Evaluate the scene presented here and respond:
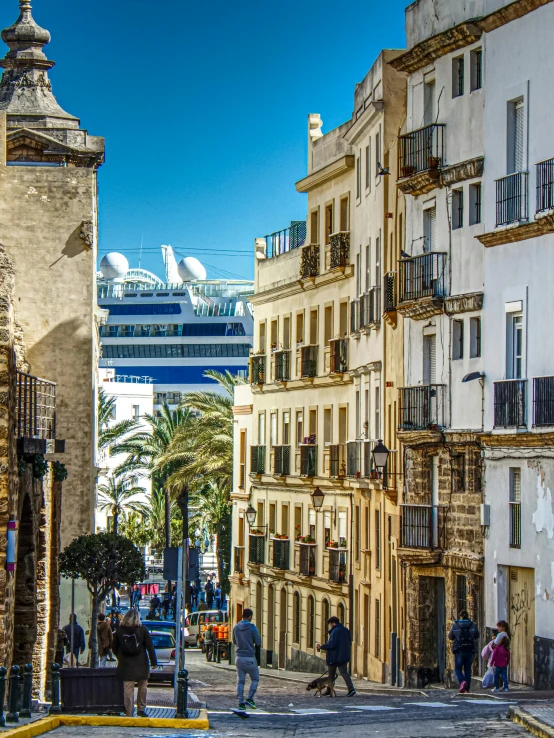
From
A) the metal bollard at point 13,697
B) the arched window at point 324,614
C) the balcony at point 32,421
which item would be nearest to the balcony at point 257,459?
the arched window at point 324,614

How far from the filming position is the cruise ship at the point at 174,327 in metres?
167

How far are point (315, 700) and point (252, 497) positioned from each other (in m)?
29.6

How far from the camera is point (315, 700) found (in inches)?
1072

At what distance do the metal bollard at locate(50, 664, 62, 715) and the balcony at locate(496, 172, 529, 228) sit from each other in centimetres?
1588

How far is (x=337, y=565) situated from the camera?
45.8m

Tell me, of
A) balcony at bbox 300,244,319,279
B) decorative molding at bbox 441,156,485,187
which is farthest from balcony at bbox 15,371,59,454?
balcony at bbox 300,244,319,279

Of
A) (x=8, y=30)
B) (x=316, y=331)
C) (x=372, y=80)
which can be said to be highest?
(x=8, y=30)

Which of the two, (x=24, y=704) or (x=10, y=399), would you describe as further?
(x=10, y=399)

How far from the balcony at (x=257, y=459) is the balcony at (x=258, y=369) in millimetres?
2361

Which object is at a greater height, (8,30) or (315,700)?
(8,30)

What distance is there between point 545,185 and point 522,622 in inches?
335

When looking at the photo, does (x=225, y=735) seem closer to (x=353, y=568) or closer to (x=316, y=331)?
(x=353, y=568)

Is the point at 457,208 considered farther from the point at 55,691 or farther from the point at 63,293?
the point at 55,691

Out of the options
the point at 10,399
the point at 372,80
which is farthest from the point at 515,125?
the point at 10,399
